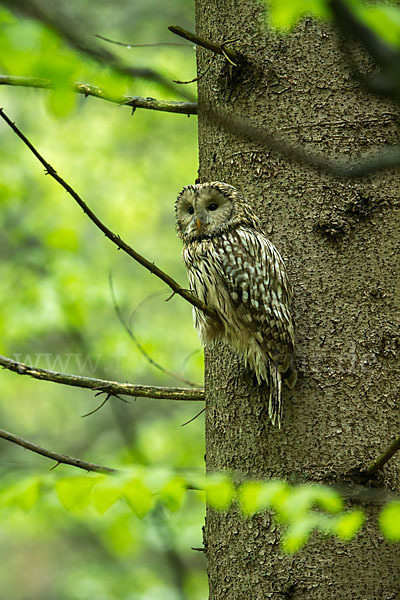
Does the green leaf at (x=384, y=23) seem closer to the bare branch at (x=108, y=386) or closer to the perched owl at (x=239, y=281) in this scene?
the perched owl at (x=239, y=281)

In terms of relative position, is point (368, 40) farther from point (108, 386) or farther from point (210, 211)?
point (210, 211)

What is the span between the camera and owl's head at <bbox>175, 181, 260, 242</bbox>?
318 centimetres

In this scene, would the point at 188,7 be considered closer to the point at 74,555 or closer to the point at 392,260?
the point at 392,260

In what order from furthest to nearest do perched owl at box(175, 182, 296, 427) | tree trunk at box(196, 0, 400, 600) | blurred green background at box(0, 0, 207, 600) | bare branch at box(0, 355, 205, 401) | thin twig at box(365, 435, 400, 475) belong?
blurred green background at box(0, 0, 207, 600) → bare branch at box(0, 355, 205, 401) → perched owl at box(175, 182, 296, 427) → tree trunk at box(196, 0, 400, 600) → thin twig at box(365, 435, 400, 475)

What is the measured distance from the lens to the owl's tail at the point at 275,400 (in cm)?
266

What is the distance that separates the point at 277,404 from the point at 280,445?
0.15 metres

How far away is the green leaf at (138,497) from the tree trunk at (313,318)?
713 mm

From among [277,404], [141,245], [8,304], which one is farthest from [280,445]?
[141,245]

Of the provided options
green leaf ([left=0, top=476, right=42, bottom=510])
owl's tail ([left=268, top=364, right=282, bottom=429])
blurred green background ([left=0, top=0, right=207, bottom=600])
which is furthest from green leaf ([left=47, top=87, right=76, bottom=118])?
blurred green background ([left=0, top=0, right=207, bottom=600])

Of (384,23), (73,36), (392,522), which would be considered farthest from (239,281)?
(73,36)

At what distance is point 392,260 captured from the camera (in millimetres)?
2732

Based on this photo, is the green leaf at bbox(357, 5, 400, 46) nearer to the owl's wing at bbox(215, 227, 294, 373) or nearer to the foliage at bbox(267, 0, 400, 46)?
the foliage at bbox(267, 0, 400, 46)

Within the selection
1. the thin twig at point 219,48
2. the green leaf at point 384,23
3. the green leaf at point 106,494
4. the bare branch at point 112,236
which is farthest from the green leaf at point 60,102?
the green leaf at point 106,494

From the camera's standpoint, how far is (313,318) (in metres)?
2.73
